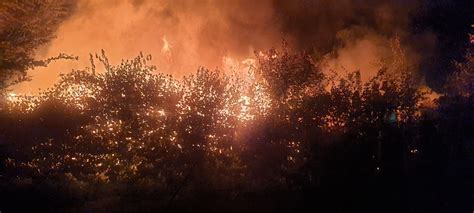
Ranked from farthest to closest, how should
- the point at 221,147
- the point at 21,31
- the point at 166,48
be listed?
the point at 166,48
the point at 21,31
the point at 221,147

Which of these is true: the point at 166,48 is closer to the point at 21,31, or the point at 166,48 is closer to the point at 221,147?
the point at 21,31

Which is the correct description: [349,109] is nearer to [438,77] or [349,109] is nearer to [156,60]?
[156,60]

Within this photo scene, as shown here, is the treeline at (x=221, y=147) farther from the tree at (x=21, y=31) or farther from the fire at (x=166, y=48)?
the fire at (x=166, y=48)

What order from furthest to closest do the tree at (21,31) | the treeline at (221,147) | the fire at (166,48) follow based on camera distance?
the fire at (166,48), the tree at (21,31), the treeline at (221,147)

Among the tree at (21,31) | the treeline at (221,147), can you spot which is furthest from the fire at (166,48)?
the treeline at (221,147)

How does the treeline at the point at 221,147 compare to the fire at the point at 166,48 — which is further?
the fire at the point at 166,48

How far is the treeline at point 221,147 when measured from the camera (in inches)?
627

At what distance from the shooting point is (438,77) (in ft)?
125

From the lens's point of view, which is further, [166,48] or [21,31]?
[166,48]

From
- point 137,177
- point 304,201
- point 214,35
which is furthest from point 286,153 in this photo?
point 214,35

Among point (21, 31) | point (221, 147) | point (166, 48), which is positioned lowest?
point (221, 147)

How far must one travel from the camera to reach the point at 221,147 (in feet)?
55.4

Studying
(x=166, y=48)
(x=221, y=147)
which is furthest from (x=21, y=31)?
(x=166, y=48)

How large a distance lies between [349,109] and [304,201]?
151 inches
